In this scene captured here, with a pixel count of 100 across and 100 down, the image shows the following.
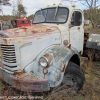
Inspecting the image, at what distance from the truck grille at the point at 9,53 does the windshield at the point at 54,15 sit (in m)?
1.95

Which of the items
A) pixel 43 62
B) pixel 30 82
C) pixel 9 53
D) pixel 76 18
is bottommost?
pixel 30 82

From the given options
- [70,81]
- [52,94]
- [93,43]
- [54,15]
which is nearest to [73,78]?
[70,81]

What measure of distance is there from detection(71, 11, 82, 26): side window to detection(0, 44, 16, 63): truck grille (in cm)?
229

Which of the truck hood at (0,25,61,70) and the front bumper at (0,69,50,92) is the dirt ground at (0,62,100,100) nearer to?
the front bumper at (0,69,50,92)

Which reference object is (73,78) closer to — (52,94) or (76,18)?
(52,94)

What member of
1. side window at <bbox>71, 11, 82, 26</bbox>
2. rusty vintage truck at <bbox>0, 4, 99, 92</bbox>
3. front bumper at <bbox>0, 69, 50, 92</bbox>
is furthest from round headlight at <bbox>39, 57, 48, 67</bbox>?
side window at <bbox>71, 11, 82, 26</bbox>

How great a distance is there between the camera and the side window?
16.2 ft

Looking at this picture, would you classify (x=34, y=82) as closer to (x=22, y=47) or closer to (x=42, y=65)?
(x=42, y=65)

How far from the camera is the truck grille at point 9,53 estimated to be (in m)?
3.38

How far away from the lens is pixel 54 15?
4883mm

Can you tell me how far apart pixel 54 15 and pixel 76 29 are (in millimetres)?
838

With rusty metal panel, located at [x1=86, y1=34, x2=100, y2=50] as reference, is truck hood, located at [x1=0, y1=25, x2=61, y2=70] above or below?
above

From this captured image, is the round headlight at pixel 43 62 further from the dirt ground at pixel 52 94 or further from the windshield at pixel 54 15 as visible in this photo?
the windshield at pixel 54 15

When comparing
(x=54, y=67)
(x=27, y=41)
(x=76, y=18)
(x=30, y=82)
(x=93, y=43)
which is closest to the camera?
(x=30, y=82)
